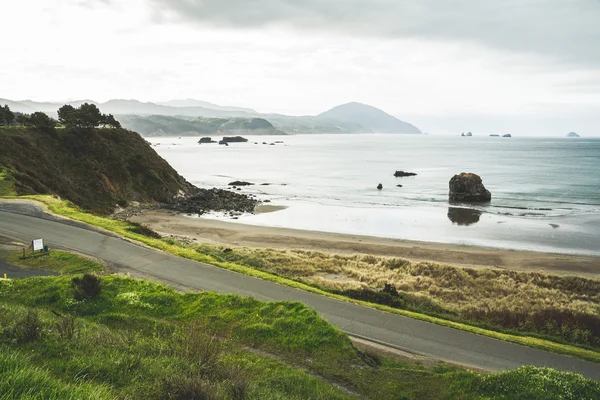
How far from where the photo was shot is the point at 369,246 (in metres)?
34.1

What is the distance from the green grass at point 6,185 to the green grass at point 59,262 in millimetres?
14759

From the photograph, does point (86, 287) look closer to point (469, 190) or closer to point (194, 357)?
point (194, 357)

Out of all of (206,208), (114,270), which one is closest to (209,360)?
(114,270)

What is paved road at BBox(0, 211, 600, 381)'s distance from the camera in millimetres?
12008

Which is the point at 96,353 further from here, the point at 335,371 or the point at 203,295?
the point at 203,295

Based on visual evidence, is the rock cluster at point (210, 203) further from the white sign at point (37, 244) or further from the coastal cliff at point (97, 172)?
the white sign at point (37, 244)

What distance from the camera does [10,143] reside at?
4172cm

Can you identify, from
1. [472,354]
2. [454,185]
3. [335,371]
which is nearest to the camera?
[335,371]

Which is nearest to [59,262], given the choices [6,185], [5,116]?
[6,185]

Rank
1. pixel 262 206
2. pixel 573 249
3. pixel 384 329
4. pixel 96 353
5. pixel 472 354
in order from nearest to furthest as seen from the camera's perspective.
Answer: pixel 96 353, pixel 472 354, pixel 384 329, pixel 573 249, pixel 262 206

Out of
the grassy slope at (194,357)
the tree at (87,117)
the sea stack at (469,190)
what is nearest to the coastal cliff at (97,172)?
the tree at (87,117)

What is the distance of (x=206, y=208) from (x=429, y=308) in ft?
130

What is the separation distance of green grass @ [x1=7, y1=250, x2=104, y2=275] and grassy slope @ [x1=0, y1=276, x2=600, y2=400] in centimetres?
324

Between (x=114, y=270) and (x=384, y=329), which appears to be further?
(x=114, y=270)
